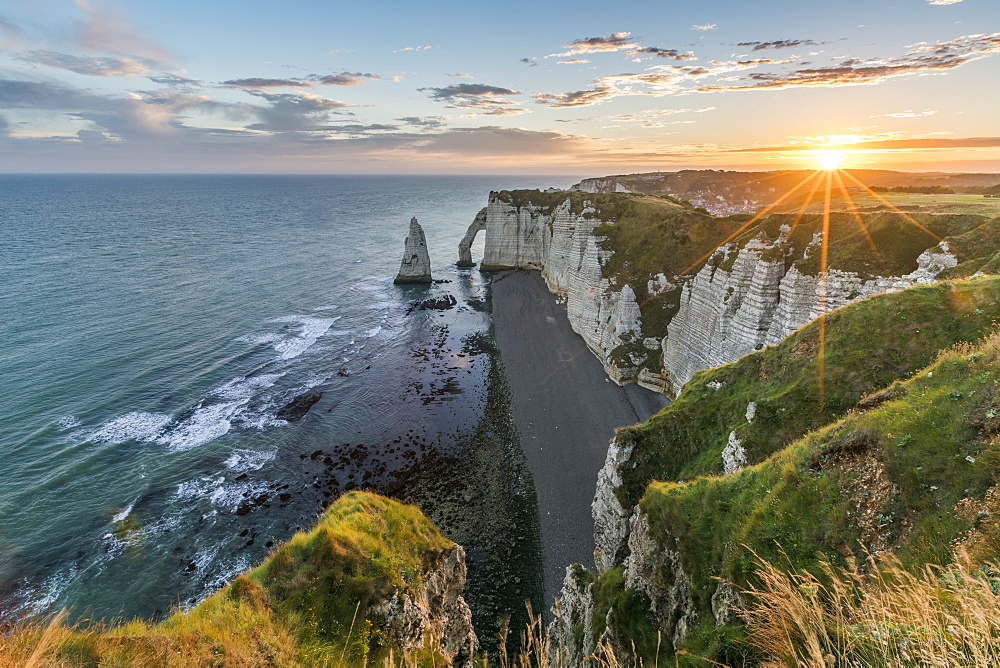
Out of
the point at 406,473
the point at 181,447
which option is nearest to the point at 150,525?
the point at 181,447

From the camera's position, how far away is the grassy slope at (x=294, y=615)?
20.5 feet

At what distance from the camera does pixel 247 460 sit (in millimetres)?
29719

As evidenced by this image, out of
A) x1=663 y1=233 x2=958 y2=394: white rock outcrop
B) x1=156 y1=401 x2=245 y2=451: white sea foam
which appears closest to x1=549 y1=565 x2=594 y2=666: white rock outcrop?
x1=663 y1=233 x2=958 y2=394: white rock outcrop

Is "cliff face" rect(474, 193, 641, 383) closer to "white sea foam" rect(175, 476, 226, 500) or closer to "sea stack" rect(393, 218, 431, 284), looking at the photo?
"sea stack" rect(393, 218, 431, 284)

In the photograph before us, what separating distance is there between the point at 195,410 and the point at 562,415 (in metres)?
29.5

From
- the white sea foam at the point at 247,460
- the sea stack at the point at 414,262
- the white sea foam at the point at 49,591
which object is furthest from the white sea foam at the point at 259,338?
the white sea foam at the point at 49,591

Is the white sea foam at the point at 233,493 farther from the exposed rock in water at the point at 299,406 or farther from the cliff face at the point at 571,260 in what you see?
the cliff face at the point at 571,260

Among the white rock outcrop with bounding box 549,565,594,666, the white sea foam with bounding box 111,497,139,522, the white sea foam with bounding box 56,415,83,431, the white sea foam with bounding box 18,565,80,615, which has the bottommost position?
the white sea foam with bounding box 18,565,80,615

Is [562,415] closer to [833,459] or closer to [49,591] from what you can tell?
[833,459]

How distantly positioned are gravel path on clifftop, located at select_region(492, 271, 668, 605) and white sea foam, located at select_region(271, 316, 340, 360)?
21725 millimetres

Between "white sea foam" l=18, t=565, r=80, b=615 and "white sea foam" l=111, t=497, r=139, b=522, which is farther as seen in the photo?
"white sea foam" l=111, t=497, r=139, b=522

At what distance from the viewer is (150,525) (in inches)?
942

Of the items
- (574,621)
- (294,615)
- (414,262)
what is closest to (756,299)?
(574,621)

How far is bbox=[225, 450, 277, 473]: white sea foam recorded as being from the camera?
28984mm
